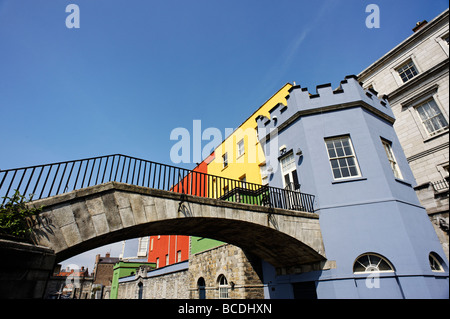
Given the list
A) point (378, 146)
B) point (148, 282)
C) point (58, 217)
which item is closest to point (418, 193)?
point (378, 146)

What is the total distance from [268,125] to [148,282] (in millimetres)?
20154

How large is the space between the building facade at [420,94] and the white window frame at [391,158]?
0.75 m

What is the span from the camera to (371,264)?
7.55 meters

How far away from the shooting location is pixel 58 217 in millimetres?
4789

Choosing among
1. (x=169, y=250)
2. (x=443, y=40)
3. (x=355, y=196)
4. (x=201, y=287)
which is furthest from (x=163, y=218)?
(x=169, y=250)

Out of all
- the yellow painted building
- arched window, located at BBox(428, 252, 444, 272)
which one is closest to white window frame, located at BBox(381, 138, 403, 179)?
arched window, located at BBox(428, 252, 444, 272)

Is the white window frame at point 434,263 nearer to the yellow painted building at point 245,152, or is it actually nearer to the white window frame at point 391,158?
the white window frame at point 391,158

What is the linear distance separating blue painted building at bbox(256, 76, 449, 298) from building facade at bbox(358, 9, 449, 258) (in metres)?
0.89

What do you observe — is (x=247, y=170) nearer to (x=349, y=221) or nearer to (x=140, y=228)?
(x=349, y=221)

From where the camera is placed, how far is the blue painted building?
23.5ft

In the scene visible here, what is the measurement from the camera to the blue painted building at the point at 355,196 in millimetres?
7160

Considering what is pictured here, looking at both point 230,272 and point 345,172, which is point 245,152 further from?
point 345,172

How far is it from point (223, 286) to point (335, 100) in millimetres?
11176

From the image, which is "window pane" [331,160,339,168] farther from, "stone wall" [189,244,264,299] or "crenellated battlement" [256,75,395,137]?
"stone wall" [189,244,264,299]
